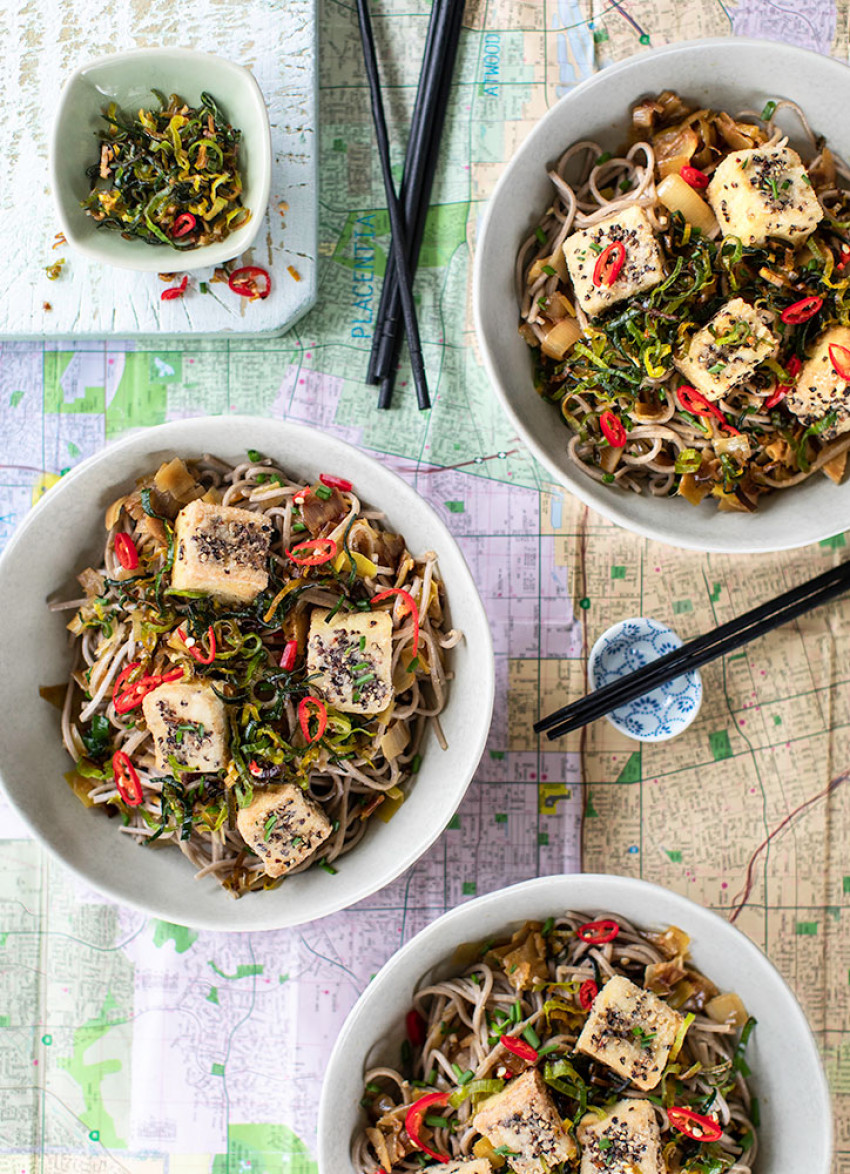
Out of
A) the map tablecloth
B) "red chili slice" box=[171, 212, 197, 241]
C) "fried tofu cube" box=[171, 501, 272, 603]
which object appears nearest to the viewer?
"fried tofu cube" box=[171, 501, 272, 603]

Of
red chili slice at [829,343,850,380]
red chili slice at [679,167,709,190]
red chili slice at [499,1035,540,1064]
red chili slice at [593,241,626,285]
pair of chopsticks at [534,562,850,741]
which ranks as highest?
red chili slice at [679,167,709,190]

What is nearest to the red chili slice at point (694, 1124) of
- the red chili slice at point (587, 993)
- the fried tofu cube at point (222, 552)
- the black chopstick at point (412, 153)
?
the red chili slice at point (587, 993)

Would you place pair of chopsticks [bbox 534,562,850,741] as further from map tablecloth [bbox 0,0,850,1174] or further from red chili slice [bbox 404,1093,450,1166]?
red chili slice [bbox 404,1093,450,1166]

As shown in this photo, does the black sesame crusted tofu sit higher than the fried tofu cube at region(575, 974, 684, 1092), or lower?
lower

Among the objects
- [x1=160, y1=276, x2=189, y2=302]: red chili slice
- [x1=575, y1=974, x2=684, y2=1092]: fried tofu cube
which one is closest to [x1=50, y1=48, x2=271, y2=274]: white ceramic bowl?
[x1=160, y1=276, x2=189, y2=302]: red chili slice

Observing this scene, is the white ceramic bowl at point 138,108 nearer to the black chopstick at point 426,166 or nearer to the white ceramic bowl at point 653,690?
the black chopstick at point 426,166

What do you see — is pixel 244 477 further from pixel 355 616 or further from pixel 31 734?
pixel 31 734
